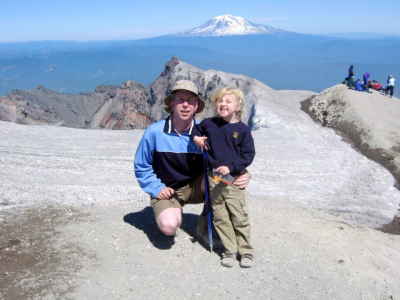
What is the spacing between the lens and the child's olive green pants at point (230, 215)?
555cm

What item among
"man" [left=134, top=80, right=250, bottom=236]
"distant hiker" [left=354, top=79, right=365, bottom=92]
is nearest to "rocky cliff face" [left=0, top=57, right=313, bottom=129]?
"distant hiker" [left=354, top=79, right=365, bottom=92]

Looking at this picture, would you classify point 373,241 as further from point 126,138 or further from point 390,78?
point 390,78

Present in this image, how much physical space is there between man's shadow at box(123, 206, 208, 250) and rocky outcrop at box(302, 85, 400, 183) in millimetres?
11193

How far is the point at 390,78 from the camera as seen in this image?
1212 inches

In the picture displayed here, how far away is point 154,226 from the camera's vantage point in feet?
23.4

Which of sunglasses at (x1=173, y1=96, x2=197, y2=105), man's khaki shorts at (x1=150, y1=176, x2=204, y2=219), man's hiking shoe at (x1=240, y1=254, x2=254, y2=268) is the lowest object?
A: man's hiking shoe at (x1=240, y1=254, x2=254, y2=268)

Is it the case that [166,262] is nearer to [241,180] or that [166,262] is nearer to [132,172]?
[241,180]

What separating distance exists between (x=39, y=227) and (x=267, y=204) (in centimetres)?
526

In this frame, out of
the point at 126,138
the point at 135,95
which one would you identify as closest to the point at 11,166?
the point at 126,138

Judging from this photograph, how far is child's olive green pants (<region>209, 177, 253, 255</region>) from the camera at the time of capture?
218 inches

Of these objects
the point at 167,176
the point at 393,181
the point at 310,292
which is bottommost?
the point at 393,181

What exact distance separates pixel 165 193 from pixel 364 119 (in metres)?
19.1

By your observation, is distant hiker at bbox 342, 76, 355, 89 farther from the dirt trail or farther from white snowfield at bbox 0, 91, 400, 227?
the dirt trail

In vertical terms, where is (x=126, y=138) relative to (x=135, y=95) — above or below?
above
